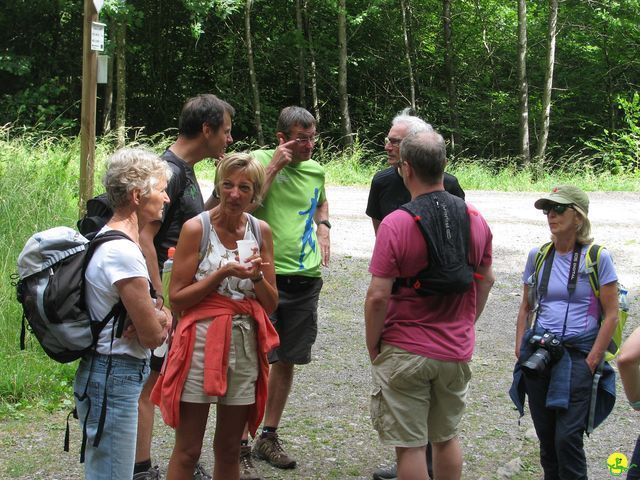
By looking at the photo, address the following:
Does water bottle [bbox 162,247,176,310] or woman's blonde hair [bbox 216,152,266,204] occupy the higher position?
woman's blonde hair [bbox 216,152,266,204]

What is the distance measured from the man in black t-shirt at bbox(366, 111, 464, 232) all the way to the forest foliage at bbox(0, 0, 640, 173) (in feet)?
66.0

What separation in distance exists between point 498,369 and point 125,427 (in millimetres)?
4203

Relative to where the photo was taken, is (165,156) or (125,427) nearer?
(125,427)

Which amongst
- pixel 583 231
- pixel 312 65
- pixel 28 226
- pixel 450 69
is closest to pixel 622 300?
pixel 583 231

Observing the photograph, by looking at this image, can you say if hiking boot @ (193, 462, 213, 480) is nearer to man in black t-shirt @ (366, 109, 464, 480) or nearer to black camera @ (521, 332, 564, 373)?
man in black t-shirt @ (366, 109, 464, 480)

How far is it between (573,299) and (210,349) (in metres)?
1.88

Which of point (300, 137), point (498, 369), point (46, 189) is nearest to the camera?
point (300, 137)

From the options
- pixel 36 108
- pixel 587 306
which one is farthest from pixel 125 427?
pixel 36 108

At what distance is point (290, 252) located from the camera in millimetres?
4504

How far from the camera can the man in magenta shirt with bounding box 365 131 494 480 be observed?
3.40 meters

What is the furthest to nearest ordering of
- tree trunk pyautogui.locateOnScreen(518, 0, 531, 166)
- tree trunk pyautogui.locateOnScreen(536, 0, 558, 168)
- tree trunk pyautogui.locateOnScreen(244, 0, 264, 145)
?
tree trunk pyautogui.locateOnScreen(244, 0, 264, 145) → tree trunk pyautogui.locateOnScreen(518, 0, 531, 166) → tree trunk pyautogui.locateOnScreen(536, 0, 558, 168)

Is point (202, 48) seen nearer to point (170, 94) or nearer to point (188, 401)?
point (170, 94)

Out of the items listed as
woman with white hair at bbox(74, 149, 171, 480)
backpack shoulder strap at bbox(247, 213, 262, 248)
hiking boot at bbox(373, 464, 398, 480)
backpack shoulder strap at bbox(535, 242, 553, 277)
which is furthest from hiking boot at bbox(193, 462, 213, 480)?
backpack shoulder strap at bbox(535, 242, 553, 277)

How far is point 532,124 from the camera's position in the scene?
28047 mm
